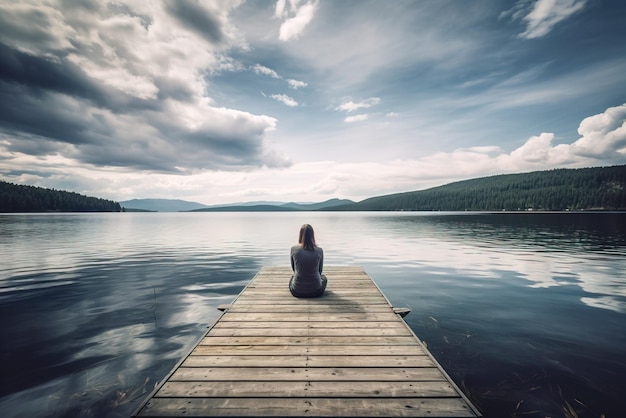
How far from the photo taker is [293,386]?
14.9ft

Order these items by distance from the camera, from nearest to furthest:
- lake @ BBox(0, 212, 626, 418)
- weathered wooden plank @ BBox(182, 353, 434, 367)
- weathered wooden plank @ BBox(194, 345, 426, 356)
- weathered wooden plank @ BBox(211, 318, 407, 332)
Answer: weathered wooden plank @ BBox(182, 353, 434, 367) → weathered wooden plank @ BBox(194, 345, 426, 356) → lake @ BBox(0, 212, 626, 418) → weathered wooden plank @ BBox(211, 318, 407, 332)

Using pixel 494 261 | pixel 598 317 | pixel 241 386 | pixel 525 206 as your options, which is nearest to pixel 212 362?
pixel 241 386

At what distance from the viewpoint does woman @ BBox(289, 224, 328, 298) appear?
879 centimetres

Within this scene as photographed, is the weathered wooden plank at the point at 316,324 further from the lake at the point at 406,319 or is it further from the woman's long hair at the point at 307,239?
the woman's long hair at the point at 307,239

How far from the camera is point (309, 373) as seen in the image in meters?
4.93

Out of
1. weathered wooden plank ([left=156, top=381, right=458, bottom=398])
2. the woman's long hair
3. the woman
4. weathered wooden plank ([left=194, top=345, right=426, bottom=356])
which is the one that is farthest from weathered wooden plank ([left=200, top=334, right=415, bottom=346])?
the woman's long hair

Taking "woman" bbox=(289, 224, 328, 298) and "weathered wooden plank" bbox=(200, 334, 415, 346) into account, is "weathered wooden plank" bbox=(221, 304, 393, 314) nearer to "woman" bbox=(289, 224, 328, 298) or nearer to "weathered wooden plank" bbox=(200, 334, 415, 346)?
"woman" bbox=(289, 224, 328, 298)

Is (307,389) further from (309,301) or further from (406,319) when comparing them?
(406,319)

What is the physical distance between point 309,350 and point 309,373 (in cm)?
87

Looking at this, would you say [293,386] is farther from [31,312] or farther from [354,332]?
[31,312]

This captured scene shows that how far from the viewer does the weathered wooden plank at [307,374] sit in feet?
15.6

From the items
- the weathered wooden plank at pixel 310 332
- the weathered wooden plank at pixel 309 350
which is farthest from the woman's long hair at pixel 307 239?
the weathered wooden plank at pixel 309 350

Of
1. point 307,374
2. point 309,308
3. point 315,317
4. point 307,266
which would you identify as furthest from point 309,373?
point 307,266

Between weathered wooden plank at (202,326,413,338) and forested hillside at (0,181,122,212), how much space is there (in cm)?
20966
